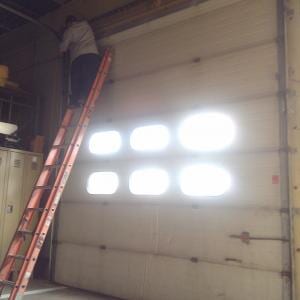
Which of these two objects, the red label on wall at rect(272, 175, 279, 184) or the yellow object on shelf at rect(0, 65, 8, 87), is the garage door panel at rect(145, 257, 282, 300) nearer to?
the red label on wall at rect(272, 175, 279, 184)

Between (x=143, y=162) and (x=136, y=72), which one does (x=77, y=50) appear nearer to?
(x=136, y=72)

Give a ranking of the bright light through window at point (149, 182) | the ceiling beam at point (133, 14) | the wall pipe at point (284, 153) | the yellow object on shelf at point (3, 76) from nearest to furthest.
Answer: the wall pipe at point (284, 153), the bright light through window at point (149, 182), the ceiling beam at point (133, 14), the yellow object on shelf at point (3, 76)

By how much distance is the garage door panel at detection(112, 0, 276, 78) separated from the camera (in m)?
4.62

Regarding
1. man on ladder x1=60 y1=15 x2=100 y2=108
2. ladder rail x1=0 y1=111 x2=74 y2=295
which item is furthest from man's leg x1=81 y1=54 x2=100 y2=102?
ladder rail x1=0 y1=111 x2=74 y2=295

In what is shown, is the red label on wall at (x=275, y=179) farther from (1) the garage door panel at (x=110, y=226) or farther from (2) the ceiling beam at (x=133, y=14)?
(2) the ceiling beam at (x=133, y=14)

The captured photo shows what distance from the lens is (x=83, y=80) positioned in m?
5.96

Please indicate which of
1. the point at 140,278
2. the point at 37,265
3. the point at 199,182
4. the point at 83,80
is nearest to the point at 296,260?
the point at 199,182

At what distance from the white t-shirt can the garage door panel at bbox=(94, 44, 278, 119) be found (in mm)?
728

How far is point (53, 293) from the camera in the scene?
18.1 feet

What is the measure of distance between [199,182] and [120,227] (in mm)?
1406

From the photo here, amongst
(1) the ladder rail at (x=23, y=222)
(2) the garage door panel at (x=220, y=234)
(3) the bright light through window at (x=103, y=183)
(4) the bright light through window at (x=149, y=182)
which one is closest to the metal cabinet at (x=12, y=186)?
(1) the ladder rail at (x=23, y=222)

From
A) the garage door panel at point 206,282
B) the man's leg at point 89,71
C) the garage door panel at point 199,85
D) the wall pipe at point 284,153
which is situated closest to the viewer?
the wall pipe at point 284,153

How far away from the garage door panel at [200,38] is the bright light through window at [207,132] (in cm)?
84

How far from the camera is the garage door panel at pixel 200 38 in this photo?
4.62m
